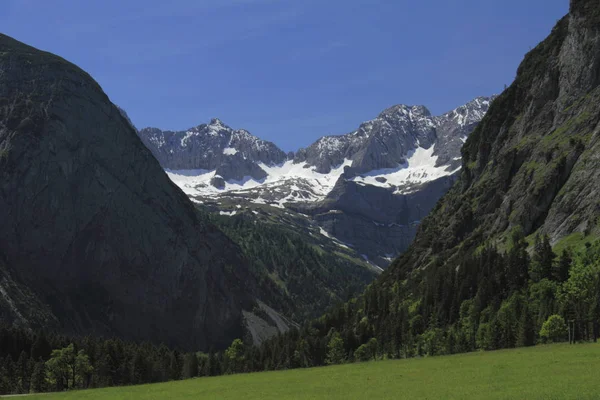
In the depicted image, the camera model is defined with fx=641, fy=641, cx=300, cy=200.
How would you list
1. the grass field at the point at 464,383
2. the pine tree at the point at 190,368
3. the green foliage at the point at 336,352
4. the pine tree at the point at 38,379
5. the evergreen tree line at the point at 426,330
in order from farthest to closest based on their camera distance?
the pine tree at the point at 190,368 < the green foliage at the point at 336,352 < the pine tree at the point at 38,379 < the evergreen tree line at the point at 426,330 < the grass field at the point at 464,383

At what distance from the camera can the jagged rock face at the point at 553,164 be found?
471ft

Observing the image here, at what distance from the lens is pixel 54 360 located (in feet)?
427

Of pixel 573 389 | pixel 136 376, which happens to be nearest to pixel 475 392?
pixel 573 389

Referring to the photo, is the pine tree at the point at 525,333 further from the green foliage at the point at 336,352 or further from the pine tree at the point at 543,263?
the green foliage at the point at 336,352

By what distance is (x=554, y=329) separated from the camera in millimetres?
97938

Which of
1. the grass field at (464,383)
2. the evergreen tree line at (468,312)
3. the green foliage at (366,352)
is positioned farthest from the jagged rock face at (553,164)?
the grass field at (464,383)

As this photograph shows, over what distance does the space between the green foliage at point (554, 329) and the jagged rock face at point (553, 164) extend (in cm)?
3579

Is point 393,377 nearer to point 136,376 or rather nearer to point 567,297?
point 567,297

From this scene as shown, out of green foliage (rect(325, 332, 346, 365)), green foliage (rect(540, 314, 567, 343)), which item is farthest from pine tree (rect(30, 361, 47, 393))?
green foliage (rect(540, 314, 567, 343))

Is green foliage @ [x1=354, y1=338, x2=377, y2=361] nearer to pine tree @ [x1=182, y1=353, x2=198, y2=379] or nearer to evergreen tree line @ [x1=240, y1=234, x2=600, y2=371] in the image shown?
evergreen tree line @ [x1=240, y1=234, x2=600, y2=371]

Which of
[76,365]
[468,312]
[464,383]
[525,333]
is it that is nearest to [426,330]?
[468,312]

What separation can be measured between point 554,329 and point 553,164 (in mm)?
71059

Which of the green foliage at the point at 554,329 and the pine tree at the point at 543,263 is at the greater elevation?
the pine tree at the point at 543,263

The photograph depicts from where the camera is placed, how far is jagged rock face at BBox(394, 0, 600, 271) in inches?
5650
